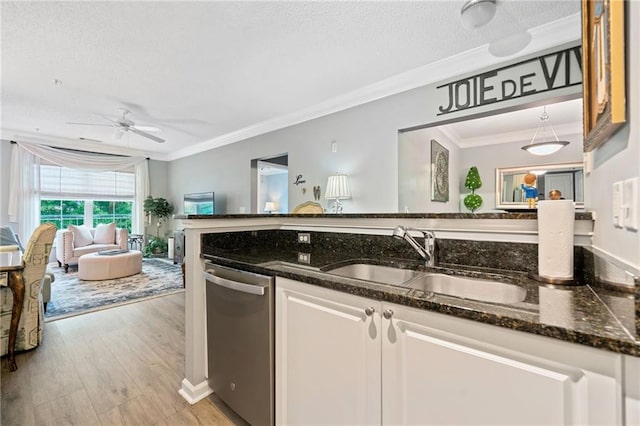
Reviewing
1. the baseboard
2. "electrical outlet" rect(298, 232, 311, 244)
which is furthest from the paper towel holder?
the baseboard

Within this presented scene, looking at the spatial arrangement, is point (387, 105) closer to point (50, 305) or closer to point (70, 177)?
point (50, 305)

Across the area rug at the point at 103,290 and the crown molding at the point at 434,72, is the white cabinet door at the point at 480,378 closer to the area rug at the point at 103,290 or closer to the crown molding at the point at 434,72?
the crown molding at the point at 434,72

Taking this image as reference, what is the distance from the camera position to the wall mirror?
171 inches

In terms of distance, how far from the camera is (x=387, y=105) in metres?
3.29

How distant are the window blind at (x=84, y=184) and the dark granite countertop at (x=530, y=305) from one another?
22.1ft

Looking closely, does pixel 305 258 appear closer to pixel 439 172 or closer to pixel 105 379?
pixel 105 379

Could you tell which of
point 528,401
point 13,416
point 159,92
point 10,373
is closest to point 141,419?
point 13,416

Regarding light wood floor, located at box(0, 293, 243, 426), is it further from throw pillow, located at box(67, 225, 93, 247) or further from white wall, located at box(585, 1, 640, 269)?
throw pillow, located at box(67, 225, 93, 247)

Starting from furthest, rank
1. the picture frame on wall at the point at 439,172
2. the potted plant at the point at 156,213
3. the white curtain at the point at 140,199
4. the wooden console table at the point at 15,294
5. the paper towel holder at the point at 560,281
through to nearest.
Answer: the white curtain at the point at 140,199, the potted plant at the point at 156,213, the picture frame on wall at the point at 439,172, the wooden console table at the point at 15,294, the paper towel holder at the point at 560,281

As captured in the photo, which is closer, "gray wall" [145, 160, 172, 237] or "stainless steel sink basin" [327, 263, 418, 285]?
"stainless steel sink basin" [327, 263, 418, 285]

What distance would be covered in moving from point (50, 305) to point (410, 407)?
427 centimetres

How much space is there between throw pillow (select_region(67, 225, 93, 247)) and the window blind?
0.91 m

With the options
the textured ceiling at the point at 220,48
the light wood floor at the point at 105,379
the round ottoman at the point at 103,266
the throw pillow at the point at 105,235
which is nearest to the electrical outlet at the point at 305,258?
the light wood floor at the point at 105,379

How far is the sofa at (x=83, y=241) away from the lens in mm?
5113
